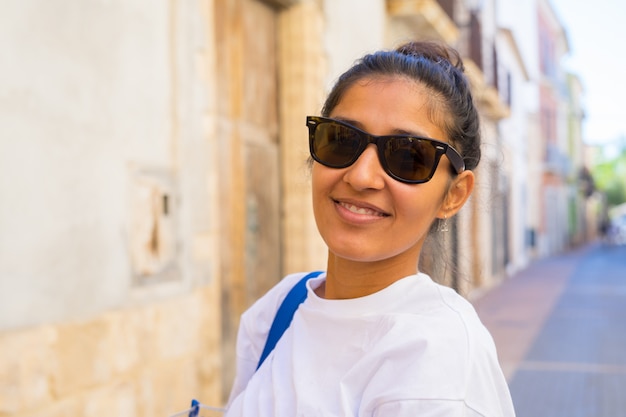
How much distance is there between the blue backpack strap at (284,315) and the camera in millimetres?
1557

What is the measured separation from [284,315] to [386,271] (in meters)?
0.27

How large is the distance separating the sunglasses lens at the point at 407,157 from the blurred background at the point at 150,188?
0.50 m

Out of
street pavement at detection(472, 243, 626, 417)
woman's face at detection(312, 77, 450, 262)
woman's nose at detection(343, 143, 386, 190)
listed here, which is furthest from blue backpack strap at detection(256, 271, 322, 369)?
street pavement at detection(472, 243, 626, 417)

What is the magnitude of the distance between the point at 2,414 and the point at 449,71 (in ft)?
7.09

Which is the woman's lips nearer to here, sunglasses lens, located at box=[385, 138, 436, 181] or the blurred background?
sunglasses lens, located at box=[385, 138, 436, 181]

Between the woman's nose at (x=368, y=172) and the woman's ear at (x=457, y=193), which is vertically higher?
the woman's nose at (x=368, y=172)

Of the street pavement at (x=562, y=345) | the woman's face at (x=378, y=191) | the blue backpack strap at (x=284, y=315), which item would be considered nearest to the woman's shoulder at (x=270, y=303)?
the blue backpack strap at (x=284, y=315)

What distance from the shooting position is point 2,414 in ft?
9.01

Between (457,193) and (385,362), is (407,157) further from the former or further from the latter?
(385,362)

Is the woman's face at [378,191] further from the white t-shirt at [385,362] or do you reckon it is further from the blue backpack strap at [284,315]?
the blue backpack strap at [284,315]

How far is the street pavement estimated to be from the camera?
5.71 m

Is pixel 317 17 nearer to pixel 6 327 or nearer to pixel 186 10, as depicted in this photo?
pixel 186 10

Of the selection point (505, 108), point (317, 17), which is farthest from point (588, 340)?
point (505, 108)

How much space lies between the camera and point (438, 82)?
4.81ft
